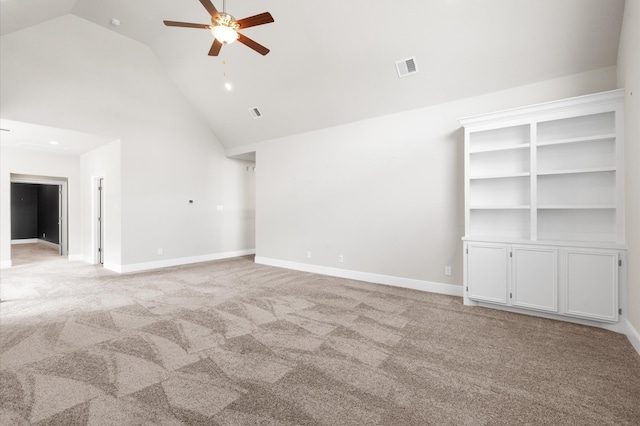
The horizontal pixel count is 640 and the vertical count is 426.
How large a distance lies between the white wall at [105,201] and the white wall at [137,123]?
215mm

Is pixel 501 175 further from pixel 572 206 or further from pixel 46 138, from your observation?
pixel 46 138

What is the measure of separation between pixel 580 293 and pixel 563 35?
294 centimetres

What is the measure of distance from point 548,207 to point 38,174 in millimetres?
10491

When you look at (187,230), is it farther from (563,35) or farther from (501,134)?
(563,35)

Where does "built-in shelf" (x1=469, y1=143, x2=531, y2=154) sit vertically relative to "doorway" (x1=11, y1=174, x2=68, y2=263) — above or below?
above

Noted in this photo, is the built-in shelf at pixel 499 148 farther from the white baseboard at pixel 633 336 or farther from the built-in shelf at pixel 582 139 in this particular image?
the white baseboard at pixel 633 336

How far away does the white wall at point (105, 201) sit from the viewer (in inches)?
234

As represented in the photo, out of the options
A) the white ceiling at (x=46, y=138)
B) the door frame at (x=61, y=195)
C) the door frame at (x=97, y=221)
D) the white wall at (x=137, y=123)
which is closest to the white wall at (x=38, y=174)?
the door frame at (x=61, y=195)

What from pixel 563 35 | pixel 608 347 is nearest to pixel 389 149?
pixel 563 35

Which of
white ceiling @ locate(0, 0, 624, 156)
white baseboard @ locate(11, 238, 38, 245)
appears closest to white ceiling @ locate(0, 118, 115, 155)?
white ceiling @ locate(0, 0, 624, 156)

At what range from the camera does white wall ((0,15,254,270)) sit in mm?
4646

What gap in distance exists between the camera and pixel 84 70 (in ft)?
16.9

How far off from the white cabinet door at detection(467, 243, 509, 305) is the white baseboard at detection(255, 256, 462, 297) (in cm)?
49

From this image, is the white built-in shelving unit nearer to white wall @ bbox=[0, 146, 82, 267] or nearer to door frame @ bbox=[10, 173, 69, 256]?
white wall @ bbox=[0, 146, 82, 267]
